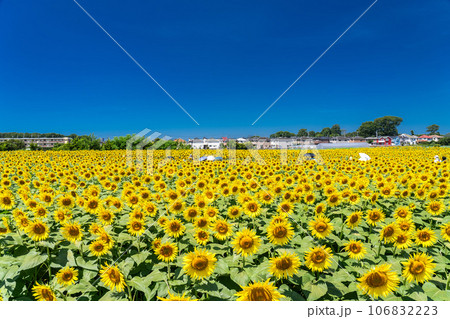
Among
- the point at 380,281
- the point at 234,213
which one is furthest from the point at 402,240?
the point at 234,213

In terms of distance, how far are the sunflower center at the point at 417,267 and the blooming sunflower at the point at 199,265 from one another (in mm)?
2323

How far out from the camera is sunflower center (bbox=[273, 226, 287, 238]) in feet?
11.3

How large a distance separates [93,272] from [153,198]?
108 inches

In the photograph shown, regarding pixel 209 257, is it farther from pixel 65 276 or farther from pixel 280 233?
pixel 65 276

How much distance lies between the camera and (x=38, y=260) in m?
3.12

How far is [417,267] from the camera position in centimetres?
279

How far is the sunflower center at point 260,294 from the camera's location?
219 centimetres

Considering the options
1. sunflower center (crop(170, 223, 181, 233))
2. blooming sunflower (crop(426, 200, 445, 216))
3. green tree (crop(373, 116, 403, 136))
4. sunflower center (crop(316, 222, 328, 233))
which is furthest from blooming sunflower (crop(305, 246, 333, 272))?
green tree (crop(373, 116, 403, 136))

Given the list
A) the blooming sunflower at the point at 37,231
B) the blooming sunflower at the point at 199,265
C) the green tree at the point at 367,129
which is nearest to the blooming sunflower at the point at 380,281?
the blooming sunflower at the point at 199,265

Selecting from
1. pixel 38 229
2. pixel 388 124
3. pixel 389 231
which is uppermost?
pixel 388 124

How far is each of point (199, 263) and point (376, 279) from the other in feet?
6.28

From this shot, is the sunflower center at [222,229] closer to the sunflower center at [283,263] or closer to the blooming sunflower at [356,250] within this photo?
the sunflower center at [283,263]

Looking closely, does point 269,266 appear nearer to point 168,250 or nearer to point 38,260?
point 168,250
